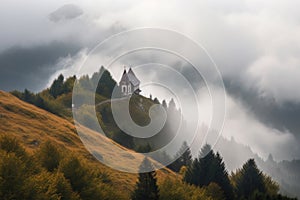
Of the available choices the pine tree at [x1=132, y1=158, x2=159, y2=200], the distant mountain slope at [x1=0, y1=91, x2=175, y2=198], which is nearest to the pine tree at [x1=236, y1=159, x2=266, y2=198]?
the distant mountain slope at [x1=0, y1=91, x2=175, y2=198]

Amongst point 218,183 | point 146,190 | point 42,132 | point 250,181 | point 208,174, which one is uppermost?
point 250,181

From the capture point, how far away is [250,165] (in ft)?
466

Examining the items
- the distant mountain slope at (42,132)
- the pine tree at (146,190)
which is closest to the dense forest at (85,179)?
the pine tree at (146,190)

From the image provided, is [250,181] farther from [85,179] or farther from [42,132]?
[42,132]

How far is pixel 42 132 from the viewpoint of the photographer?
154750 mm

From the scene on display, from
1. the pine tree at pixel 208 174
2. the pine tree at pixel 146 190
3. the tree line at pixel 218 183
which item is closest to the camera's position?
the pine tree at pixel 146 190

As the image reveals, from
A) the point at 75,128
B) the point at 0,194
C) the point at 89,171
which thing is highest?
the point at 75,128

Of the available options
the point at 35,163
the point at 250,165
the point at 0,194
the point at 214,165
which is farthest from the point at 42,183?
the point at 250,165

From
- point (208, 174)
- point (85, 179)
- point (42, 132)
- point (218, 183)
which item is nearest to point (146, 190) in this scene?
point (85, 179)

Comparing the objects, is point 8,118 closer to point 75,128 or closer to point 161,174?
point 75,128

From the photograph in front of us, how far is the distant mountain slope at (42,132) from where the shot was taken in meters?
132

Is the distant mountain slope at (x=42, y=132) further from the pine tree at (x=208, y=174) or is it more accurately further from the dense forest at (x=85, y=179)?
the dense forest at (x=85, y=179)

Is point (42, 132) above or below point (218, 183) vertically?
below

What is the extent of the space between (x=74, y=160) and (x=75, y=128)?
312ft
